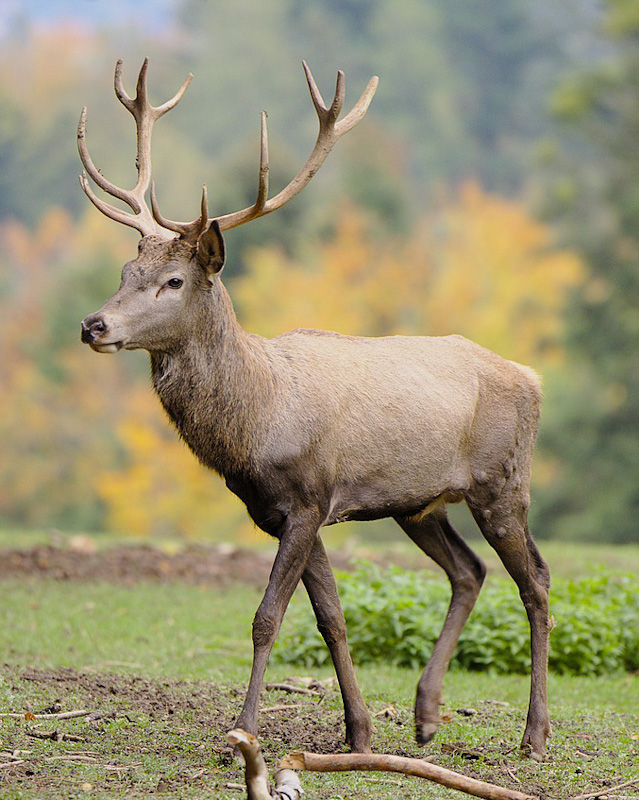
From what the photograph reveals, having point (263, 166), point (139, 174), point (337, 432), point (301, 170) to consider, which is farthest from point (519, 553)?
point (139, 174)

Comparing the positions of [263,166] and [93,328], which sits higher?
[263,166]

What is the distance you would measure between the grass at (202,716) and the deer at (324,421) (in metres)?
0.32

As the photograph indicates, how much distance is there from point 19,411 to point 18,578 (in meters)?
23.7

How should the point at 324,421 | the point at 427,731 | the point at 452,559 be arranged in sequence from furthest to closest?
the point at 452,559 → the point at 427,731 → the point at 324,421

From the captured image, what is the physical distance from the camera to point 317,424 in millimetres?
5707

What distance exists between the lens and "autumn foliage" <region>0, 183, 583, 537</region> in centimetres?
3198

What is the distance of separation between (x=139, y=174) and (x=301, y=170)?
0.99 metres

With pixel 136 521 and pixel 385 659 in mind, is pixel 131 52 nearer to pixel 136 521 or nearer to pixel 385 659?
pixel 136 521

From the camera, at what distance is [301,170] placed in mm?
5871

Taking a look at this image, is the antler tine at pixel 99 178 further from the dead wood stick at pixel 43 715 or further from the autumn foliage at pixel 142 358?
the autumn foliage at pixel 142 358

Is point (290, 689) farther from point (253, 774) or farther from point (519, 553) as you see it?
point (253, 774)

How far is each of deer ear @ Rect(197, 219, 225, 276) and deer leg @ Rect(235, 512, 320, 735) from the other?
1164mm

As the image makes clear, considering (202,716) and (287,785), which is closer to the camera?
(287,785)

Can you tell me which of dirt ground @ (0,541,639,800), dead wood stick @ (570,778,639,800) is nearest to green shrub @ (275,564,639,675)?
dirt ground @ (0,541,639,800)
